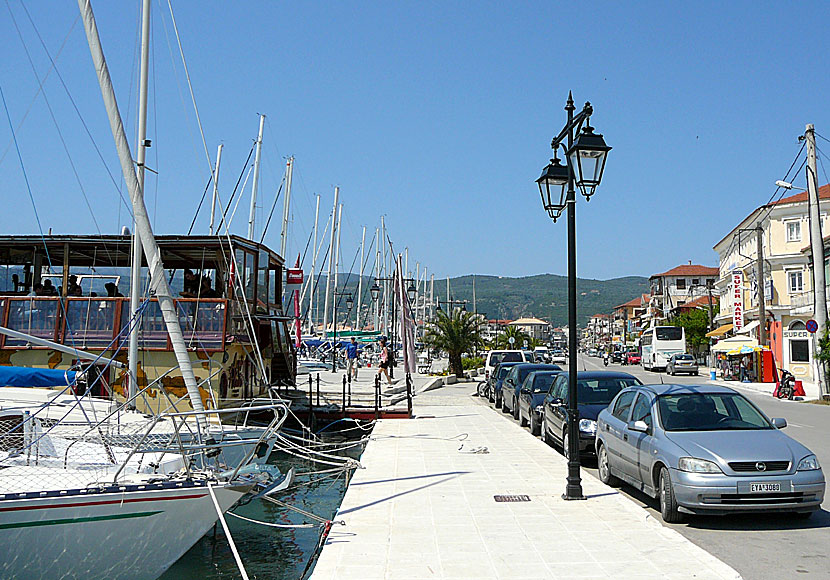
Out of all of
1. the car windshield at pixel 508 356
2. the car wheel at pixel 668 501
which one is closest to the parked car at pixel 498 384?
the car windshield at pixel 508 356

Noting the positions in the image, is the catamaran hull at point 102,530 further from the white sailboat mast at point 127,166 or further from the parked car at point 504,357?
the parked car at point 504,357

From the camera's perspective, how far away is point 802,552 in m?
8.02

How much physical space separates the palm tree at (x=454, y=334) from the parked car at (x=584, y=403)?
92.1 ft

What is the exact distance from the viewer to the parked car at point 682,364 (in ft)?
184

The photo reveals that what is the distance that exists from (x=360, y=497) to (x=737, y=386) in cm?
3634

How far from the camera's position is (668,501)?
9.25 m

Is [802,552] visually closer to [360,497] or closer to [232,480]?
[360,497]

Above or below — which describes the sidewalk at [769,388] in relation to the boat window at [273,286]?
below

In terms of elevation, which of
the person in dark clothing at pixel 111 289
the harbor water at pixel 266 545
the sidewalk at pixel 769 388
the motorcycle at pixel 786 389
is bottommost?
the harbor water at pixel 266 545

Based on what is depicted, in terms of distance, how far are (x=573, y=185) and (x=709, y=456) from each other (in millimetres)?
4130

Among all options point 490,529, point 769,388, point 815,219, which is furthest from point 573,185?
point 769,388

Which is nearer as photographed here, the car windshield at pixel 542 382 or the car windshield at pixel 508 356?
the car windshield at pixel 542 382

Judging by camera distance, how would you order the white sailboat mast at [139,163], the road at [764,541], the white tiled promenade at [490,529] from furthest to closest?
the white sailboat mast at [139,163] < the road at [764,541] < the white tiled promenade at [490,529]

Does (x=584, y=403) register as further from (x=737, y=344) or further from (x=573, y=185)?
(x=737, y=344)
